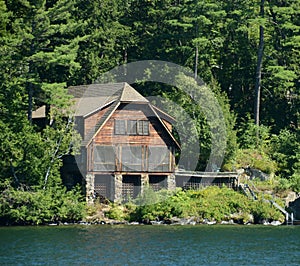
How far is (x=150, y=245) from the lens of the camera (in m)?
49.9

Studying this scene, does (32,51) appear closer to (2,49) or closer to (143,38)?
(2,49)

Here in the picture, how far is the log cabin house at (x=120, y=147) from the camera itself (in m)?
64.4

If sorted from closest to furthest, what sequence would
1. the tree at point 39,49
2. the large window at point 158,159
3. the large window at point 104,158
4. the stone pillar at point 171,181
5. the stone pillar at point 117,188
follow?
the tree at point 39,49 < the stone pillar at point 117,188 < the large window at point 104,158 < the large window at point 158,159 < the stone pillar at point 171,181

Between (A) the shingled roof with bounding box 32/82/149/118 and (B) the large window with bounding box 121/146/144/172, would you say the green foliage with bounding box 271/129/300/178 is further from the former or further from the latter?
(A) the shingled roof with bounding box 32/82/149/118

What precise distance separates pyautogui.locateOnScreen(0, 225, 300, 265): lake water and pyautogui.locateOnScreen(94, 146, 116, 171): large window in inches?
247

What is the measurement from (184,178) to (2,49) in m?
13.6

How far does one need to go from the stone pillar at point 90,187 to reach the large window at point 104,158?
615 millimetres

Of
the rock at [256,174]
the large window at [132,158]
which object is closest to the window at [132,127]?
the large window at [132,158]

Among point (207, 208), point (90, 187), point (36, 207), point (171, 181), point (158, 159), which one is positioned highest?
point (158, 159)

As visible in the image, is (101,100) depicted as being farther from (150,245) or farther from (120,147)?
(150,245)

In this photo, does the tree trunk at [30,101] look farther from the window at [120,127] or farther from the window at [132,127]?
the window at [132,127]

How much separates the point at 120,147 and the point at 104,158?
1172 millimetres

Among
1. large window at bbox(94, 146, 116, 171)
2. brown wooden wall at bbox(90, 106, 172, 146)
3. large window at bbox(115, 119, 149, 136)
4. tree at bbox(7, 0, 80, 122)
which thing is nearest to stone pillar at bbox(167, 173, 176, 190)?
brown wooden wall at bbox(90, 106, 172, 146)

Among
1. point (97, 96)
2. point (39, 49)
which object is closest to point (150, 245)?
point (97, 96)
